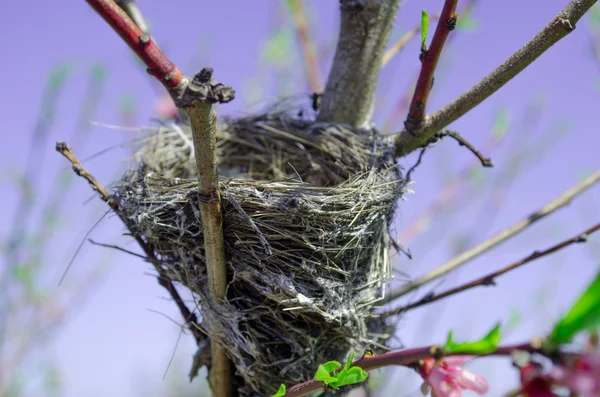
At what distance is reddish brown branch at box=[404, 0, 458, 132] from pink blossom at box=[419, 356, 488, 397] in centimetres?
72

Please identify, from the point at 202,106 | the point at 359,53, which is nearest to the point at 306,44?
the point at 359,53

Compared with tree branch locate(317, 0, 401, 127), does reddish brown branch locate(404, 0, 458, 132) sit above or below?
below

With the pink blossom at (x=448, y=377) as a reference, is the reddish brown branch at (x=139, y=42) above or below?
above

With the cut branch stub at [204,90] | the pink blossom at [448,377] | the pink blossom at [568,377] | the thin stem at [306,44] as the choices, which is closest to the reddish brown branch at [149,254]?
the cut branch stub at [204,90]

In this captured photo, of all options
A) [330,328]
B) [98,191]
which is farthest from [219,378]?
[98,191]

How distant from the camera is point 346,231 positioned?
1.51 m

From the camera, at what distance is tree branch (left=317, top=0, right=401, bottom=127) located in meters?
1.86

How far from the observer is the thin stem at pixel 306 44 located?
3.09 m

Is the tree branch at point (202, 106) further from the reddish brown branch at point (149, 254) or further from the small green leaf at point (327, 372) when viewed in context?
the small green leaf at point (327, 372)

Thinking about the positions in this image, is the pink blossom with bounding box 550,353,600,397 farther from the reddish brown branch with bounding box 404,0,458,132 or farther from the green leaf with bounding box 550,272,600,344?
the reddish brown branch with bounding box 404,0,458,132

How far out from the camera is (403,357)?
0.91 meters

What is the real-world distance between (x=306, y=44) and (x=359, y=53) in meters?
1.37

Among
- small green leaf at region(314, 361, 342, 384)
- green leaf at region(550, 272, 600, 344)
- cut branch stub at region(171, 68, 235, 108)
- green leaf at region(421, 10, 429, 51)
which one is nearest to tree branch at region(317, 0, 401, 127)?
green leaf at region(421, 10, 429, 51)

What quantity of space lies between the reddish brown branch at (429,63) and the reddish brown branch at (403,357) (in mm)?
670
